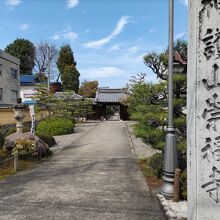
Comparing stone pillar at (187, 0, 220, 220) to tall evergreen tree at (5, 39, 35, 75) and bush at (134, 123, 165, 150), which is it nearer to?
bush at (134, 123, 165, 150)

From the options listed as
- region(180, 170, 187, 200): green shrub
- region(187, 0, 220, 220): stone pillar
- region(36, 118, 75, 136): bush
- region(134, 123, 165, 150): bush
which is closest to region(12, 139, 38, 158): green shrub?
region(134, 123, 165, 150): bush

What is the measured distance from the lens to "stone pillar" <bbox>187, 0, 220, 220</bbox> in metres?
5.07

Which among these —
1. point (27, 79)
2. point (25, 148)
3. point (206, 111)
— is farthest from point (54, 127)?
point (27, 79)

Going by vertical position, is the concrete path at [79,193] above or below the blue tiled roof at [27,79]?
below

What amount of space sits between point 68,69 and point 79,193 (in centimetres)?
5449

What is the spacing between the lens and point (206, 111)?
509 cm

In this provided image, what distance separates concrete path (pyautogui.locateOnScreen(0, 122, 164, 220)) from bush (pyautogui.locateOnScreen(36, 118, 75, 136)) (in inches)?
530

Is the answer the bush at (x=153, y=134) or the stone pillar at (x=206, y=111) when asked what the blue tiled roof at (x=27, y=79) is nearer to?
the bush at (x=153, y=134)

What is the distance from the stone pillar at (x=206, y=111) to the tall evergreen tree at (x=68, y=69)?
56.6 metres

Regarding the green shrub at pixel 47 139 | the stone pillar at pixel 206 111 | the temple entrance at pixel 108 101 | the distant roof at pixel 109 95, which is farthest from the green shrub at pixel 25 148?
the distant roof at pixel 109 95

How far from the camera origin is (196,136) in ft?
16.9

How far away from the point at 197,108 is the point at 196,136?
441 millimetres

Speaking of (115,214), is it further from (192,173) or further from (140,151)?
(140,151)

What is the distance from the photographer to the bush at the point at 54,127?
25.8m
